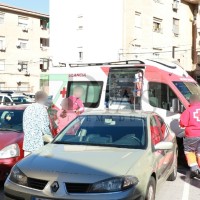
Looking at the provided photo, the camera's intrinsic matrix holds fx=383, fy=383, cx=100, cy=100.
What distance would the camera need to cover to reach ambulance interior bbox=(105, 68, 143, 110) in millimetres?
9992

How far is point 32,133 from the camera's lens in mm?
5809

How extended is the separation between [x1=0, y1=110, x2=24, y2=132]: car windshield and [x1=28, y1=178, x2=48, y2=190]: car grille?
2.91m

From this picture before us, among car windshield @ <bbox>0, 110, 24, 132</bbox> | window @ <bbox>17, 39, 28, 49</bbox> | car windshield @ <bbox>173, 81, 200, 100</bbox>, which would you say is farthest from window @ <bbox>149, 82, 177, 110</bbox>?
window @ <bbox>17, 39, 28, 49</bbox>

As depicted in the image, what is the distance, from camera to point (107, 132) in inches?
214

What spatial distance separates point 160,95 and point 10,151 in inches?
176

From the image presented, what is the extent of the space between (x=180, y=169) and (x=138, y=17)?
21313 mm

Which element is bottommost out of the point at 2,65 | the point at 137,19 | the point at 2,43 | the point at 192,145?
the point at 192,145

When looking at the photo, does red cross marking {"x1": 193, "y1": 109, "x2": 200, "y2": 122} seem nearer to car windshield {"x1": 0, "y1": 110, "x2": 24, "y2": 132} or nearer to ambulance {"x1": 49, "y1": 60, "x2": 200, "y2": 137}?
ambulance {"x1": 49, "y1": 60, "x2": 200, "y2": 137}

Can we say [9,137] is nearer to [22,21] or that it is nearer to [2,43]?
[2,43]

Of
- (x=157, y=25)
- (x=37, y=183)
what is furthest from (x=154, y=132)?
(x=157, y=25)

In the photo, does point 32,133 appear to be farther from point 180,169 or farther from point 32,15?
point 32,15

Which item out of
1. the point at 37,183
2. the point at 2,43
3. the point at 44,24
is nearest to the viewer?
the point at 37,183

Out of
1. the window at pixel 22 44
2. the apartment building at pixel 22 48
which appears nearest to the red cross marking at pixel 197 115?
the apartment building at pixel 22 48

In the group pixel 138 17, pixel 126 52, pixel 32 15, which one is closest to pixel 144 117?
pixel 126 52
